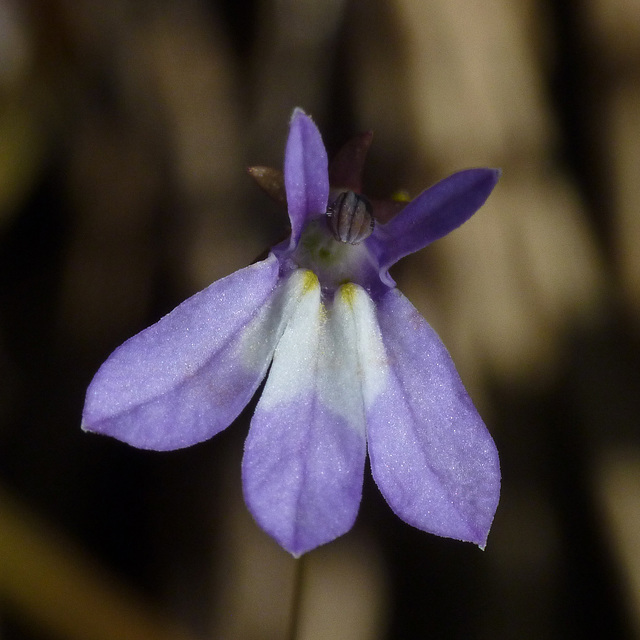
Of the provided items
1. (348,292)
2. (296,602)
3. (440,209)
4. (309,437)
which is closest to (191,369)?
(309,437)

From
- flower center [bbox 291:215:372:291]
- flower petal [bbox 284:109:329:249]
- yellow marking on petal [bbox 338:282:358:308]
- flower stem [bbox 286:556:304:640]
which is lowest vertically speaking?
flower stem [bbox 286:556:304:640]

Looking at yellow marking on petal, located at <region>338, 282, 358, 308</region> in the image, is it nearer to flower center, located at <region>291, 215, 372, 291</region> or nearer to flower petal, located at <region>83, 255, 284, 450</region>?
flower center, located at <region>291, 215, 372, 291</region>

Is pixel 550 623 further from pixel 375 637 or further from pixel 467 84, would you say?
pixel 467 84

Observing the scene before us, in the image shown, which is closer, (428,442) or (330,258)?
(428,442)

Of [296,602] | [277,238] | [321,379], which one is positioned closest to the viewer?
[321,379]

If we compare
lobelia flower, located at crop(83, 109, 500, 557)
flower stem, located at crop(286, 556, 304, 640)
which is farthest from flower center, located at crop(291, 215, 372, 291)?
flower stem, located at crop(286, 556, 304, 640)

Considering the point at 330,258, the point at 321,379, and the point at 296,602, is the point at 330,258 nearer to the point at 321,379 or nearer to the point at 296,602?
the point at 321,379

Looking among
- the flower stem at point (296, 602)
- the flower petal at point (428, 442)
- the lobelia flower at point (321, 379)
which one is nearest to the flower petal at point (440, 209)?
the lobelia flower at point (321, 379)
